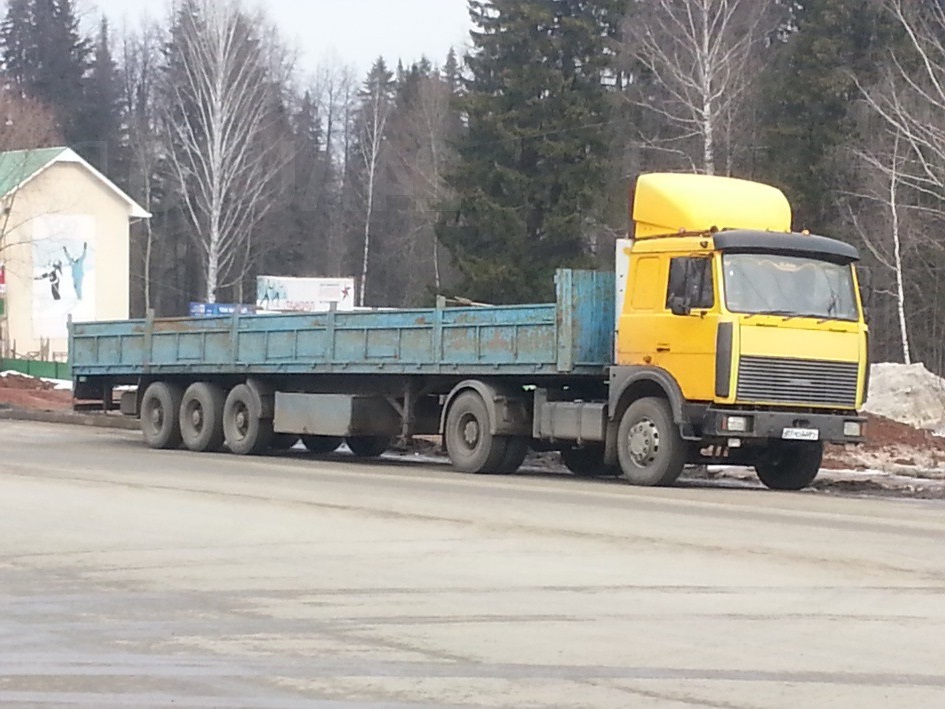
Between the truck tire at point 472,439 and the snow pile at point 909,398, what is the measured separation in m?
9.55

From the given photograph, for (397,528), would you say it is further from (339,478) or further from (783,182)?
(783,182)

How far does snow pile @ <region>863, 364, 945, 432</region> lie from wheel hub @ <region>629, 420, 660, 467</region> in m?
10.1

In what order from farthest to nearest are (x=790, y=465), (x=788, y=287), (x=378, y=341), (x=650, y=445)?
1. (x=378, y=341)
2. (x=790, y=465)
3. (x=650, y=445)
4. (x=788, y=287)

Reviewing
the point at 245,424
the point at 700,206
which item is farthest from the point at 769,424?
the point at 245,424

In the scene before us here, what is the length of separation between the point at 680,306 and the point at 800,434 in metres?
2.02

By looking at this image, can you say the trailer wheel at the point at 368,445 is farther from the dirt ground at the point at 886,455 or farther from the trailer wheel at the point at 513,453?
the trailer wheel at the point at 513,453

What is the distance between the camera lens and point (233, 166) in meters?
60.4

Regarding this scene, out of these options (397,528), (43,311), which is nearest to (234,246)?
(43,311)

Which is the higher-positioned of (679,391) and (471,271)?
(471,271)

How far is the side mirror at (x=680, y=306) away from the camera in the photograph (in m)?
19.4

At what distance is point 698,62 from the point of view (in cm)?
4181

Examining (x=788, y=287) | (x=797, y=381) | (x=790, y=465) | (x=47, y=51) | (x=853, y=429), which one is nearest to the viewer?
(x=797, y=381)

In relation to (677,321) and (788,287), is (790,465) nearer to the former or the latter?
(788,287)

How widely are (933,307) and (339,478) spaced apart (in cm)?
3244
